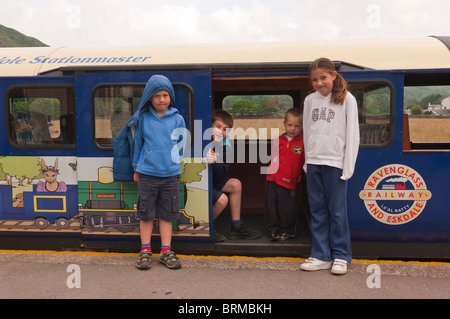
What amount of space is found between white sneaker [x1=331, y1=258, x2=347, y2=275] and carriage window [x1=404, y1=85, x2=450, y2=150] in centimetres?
131

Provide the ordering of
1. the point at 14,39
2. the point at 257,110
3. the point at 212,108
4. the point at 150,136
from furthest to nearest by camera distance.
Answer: the point at 14,39 < the point at 257,110 < the point at 212,108 < the point at 150,136

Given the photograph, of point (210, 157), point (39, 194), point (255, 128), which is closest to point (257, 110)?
point (255, 128)

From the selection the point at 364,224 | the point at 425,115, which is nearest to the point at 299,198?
the point at 364,224

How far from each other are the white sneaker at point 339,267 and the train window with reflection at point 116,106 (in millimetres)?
1944

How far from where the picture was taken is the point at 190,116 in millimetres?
3828

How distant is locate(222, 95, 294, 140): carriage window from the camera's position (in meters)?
5.43

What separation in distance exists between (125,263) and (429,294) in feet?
9.09

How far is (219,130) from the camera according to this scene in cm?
404

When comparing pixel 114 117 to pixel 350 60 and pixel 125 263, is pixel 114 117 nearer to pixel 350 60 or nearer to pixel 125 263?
pixel 125 263

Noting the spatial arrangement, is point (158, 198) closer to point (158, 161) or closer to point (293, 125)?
point (158, 161)

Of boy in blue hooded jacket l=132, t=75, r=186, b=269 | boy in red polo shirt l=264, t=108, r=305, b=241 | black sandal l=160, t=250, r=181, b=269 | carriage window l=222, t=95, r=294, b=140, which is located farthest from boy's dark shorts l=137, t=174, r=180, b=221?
carriage window l=222, t=95, r=294, b=140

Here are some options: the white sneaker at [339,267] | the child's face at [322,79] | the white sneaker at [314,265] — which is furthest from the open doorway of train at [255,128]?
the child's face at [322,79]

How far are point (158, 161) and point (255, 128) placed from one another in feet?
8.28

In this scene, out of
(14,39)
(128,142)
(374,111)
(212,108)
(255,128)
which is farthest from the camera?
(14,39)
